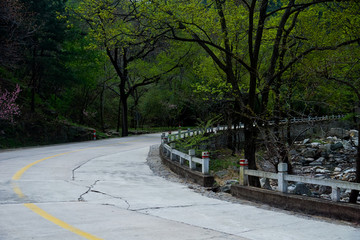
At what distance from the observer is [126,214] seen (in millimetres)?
7695

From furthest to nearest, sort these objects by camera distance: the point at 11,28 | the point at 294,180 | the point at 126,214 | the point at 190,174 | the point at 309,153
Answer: the point at 309,153, the point at 11,28, the point at 190,174, the point at 294,180, the point at 126,214

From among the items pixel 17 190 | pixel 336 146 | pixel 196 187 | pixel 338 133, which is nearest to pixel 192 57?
pixel 336 146

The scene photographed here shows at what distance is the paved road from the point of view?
6.20m

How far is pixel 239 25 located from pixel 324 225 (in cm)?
1350

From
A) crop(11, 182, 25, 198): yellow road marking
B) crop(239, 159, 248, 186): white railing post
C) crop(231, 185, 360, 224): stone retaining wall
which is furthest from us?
crop(239, 159, 248, 186): white railing post

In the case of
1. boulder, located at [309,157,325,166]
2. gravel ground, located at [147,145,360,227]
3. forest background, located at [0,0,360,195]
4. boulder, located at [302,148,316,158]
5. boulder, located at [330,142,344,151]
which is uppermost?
forest background, located at [0,0,360,195]

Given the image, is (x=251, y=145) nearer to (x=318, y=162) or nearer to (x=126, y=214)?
(x=126, y=214)

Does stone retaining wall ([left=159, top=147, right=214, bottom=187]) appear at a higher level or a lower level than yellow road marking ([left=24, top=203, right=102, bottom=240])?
lower

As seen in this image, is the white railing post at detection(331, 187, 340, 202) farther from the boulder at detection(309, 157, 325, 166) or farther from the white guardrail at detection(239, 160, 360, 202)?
the boulder at detection(309, 157, 325, 166)

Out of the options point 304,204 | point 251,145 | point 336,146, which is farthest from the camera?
point 336,146

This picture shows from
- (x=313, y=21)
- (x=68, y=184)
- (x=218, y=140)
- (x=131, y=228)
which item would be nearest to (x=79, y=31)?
(x=218, y=140)

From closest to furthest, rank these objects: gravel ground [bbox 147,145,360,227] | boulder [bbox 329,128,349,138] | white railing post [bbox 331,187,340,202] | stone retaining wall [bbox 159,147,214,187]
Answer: white railing post [bbox 331,187,340,202]
gravel ground [bbox 147,145,360,227]
stone retaining wall [bbox 159,147,214,187]
boulder [bbox 329,128,349,138]

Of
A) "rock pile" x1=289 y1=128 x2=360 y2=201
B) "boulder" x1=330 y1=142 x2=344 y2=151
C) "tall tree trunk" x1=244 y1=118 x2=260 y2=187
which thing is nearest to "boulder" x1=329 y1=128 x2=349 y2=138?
"rock pile" x1=289 y1=128 x2=360 y2=201

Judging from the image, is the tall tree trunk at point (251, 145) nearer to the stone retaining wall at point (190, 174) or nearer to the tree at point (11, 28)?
the stone retaining wall at point (190, 174)
